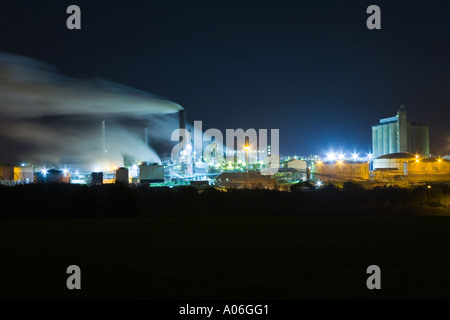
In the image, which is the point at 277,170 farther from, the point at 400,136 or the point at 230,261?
the point at 230,261

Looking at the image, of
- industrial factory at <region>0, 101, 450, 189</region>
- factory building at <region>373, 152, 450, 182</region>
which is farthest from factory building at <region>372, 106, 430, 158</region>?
factory building at <region>373, 152, 450, 182</region>

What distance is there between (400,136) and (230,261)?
54419 mm

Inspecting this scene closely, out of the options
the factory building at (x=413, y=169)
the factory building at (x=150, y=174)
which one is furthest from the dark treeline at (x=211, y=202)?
the factory building at (x=413, y=169)

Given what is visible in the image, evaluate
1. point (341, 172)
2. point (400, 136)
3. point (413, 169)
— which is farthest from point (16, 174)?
point (400, 136)

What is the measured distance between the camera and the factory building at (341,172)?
42.3 meters

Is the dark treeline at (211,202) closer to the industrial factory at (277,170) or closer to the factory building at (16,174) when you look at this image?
the industrial factory at (277,170)

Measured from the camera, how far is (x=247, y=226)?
36.3ft

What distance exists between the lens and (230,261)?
692cm

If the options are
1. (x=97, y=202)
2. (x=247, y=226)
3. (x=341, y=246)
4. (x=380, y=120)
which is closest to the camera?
(x=341, y=246)

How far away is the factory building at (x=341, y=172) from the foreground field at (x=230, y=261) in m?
31.9
